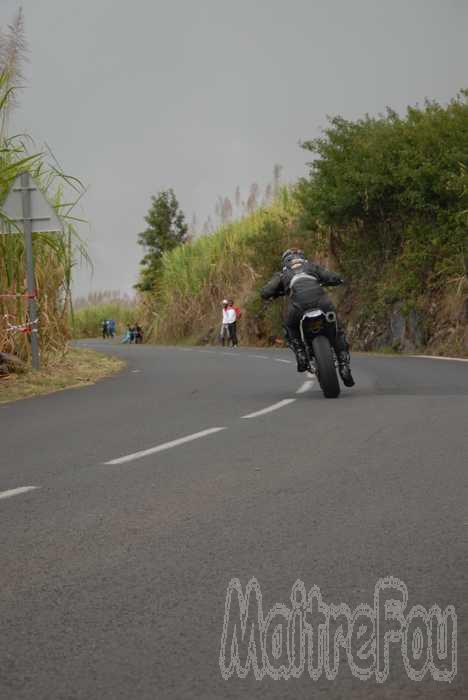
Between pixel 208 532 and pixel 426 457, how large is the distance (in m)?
2.86

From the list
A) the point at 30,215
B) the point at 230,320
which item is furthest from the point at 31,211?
the point at 230,320

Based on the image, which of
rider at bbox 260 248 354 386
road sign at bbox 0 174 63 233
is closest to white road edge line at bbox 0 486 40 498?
rider at bbox 260 248 354 386

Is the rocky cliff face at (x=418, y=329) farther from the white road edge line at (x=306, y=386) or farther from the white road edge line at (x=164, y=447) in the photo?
the white road edge line at (x=164, y=447)

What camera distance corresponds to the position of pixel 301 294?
13531 mm

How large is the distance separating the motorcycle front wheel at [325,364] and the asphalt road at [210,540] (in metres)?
1.44

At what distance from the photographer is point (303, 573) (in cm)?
471

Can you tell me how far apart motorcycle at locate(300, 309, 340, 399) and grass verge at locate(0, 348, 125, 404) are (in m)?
4.08

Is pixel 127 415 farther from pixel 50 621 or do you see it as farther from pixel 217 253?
pixel 217 253

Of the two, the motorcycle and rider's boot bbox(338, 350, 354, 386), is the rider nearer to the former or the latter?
rider's boot bbox(338, 350, 354, 386)

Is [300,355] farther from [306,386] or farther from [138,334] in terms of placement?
[138,334]

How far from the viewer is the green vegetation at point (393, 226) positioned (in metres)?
28.1

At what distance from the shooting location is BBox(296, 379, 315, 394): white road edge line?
1503 centimetres

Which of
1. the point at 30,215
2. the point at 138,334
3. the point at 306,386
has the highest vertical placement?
the point at 30,215

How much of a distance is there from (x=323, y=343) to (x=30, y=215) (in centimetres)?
525
